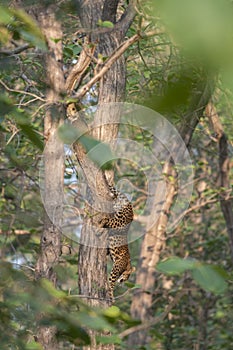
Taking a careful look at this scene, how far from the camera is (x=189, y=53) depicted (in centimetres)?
45

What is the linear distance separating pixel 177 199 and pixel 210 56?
9.01 m

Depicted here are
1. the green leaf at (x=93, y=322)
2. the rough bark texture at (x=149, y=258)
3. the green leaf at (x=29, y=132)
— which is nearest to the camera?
the green leaf at (x=29, y=132)

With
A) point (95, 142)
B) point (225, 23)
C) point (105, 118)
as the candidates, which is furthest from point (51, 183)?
point (225, 23)

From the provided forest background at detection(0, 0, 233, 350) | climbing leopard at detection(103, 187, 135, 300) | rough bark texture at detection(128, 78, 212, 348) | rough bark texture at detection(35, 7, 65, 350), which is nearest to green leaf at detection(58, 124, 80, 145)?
forest background at detection(0, 0, 233, 350)

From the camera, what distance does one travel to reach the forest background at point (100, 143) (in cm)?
54

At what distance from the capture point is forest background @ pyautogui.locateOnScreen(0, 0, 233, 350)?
54 cm

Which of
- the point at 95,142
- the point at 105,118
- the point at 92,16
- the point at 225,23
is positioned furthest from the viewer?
the point at 105,118

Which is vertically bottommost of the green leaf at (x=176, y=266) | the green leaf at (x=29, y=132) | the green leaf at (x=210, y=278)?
the green leaf at (x=210, y=278)

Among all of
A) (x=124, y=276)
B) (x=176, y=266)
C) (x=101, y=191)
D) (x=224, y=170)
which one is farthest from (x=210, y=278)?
(x=224, y=170)

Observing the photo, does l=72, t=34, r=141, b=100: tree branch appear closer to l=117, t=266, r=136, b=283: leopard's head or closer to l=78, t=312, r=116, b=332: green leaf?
l=78, t=312, r=116, b=332: green leaf

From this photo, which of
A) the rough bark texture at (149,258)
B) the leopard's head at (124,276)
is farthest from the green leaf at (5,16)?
the rough bark texture at (149,258)

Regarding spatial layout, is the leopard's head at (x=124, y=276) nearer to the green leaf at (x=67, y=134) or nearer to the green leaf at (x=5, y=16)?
the green leaf at (x=5, y=16)

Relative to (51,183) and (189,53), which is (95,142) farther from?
(51,183)

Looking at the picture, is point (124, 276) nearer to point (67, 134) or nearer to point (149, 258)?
point (149, 258)
